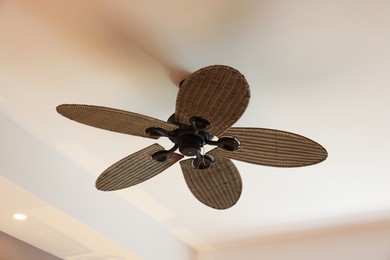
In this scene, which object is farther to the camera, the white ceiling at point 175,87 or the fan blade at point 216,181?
the fan blade at point 216,181

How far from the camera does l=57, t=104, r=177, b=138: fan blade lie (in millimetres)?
1273

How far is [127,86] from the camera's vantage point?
164cm

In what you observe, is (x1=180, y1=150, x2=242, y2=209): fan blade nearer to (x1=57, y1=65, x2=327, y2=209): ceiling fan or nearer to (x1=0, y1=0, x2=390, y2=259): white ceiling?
(x1=57, y1=65, x2=327, y2=209): ceiling fan
